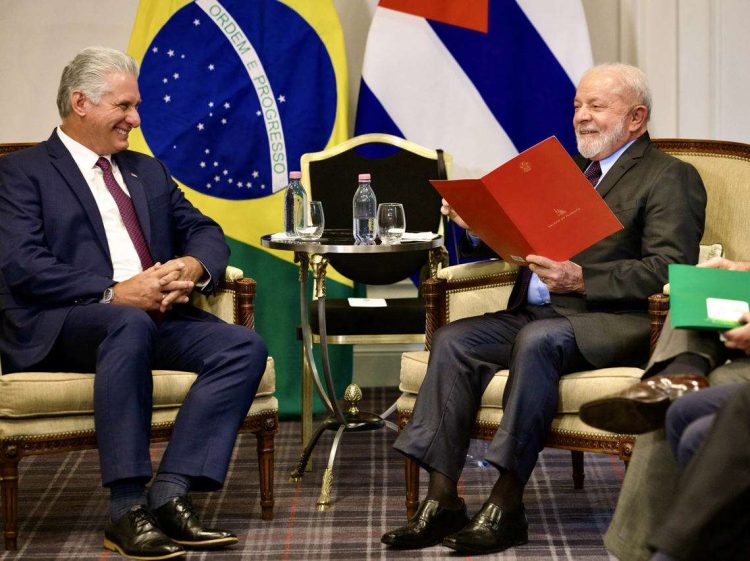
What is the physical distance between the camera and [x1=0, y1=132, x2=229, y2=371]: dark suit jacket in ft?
11.2

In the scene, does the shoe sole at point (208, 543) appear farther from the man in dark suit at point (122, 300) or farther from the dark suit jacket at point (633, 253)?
the dark suit jacket at point (633, 253)

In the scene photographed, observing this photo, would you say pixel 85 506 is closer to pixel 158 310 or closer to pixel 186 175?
pixel 158 310

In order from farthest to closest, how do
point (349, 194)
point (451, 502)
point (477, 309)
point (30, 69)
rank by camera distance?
point (30, 69), point (349, 194), point (477, 309), point (451, 502)

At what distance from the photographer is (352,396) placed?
157 inches

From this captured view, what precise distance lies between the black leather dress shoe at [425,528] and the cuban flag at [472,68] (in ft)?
7.18

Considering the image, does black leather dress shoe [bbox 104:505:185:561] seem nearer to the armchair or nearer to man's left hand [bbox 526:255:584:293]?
the armchair

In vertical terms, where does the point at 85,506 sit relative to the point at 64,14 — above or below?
below

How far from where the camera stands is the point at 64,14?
528cm

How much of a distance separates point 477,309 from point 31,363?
138 centimetres

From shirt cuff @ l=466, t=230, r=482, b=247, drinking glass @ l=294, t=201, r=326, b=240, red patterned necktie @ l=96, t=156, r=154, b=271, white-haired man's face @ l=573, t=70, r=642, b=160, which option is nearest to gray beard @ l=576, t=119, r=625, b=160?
white-haired man's face @ l=573, t=70, r=642, b=160

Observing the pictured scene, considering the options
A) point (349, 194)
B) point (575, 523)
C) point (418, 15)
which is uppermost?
point (418, 15)

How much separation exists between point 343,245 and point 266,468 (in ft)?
2.39

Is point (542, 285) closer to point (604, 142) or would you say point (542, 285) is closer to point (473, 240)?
point (473, 240)

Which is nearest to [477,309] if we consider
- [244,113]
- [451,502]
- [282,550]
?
[451,502]
